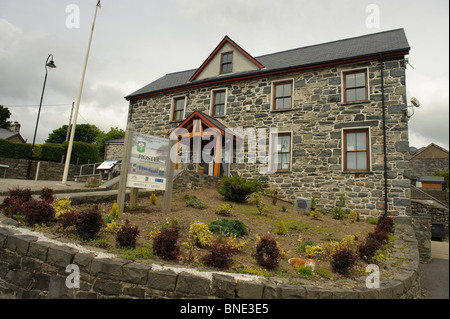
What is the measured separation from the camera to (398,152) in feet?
35.5

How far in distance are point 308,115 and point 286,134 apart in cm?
138

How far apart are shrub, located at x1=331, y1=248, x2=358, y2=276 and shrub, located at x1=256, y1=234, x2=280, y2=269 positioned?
3.52 feet

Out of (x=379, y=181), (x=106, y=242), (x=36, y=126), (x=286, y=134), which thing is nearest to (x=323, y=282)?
(x=106, y=242)

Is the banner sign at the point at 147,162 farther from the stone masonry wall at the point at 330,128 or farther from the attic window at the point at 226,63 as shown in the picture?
the attic window at the point at 226,63

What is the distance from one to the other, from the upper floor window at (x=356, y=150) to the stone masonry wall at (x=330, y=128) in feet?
0.85

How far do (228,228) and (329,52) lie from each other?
11938mm

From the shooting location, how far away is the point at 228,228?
5.91 metres

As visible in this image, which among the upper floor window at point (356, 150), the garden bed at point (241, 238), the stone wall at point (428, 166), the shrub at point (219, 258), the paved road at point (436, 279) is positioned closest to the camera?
the shrub at point (219, 258)

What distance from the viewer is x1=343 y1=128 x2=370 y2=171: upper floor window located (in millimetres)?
11500

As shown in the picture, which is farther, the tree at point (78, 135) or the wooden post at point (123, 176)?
the tree at point (78, 135)

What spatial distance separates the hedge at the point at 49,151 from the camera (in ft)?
58.4

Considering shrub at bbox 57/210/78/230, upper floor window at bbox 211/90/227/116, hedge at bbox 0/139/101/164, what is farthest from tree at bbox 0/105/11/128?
shrub at bbox 57/210/78/230

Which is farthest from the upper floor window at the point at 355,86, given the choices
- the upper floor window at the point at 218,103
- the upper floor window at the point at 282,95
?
the upper floor window at the point at 218,103

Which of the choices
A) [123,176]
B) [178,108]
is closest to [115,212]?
[123,176]
